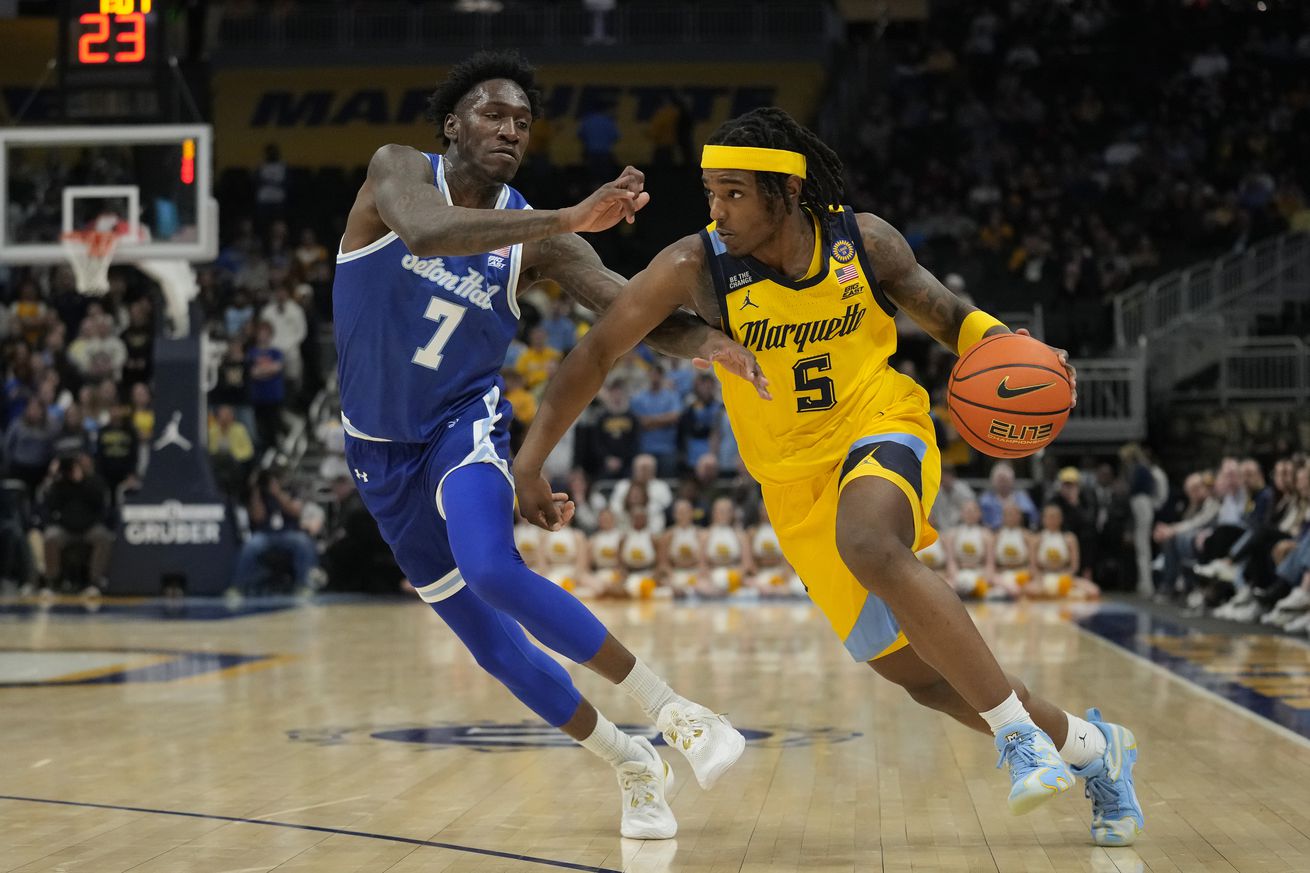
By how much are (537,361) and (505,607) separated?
12915 millimetres

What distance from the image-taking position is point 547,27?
2553cm

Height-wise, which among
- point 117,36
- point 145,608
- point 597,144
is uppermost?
point 597,144

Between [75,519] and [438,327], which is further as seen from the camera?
[75,519]

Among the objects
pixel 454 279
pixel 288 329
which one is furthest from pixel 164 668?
pixel 288 329

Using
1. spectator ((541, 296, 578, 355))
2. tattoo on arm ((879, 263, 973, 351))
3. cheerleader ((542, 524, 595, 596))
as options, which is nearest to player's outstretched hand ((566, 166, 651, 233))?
tattoo on arm ((879, 263, 973, 351))

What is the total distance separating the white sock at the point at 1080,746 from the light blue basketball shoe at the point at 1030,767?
0.32 metres

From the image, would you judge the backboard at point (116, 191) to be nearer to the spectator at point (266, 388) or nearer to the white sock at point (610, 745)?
the spectator at point (266, 388)

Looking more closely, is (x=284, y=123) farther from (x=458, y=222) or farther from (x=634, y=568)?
(x=458, y=222)

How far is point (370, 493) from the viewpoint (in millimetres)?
4891

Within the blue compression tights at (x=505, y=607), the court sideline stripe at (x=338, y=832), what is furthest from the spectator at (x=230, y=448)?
the blue compression tights at (x=505, y=607)

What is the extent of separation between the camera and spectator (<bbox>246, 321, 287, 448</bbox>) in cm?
1752

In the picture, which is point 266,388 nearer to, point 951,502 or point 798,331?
point 951,502

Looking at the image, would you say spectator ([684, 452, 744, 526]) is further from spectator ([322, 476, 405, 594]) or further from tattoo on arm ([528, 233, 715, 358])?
tattoo on arm ([528, 233, 715, 358])

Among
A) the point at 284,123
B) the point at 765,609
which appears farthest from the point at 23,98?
the point at 765,609
